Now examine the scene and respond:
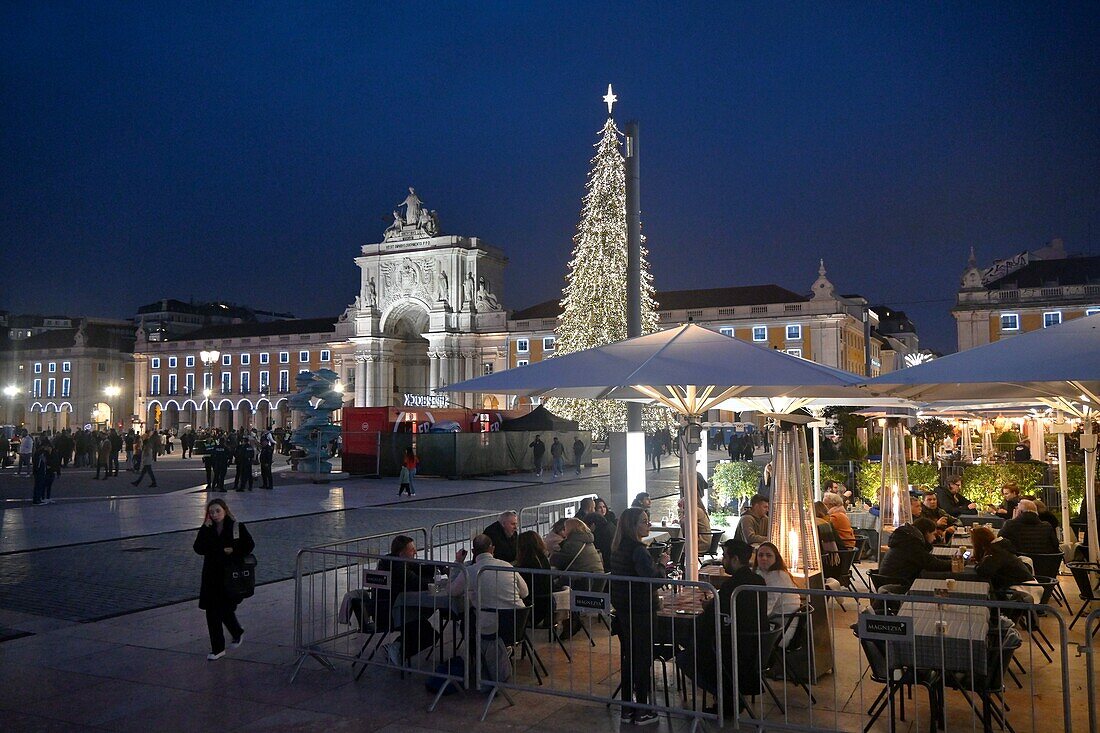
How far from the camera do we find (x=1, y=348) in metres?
99.2

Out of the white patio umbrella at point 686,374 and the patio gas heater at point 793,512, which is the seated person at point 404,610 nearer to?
the white patio umbrella at point 686,374

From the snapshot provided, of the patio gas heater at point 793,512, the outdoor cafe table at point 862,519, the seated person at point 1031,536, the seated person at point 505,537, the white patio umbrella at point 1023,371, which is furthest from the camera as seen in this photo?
the outdoor cafe table at point 862,519

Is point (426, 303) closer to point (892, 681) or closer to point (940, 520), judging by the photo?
point (940, 520)

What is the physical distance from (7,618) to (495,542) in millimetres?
5211

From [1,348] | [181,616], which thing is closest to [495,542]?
[181,616]

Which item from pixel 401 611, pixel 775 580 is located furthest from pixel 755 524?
pixel 401 611

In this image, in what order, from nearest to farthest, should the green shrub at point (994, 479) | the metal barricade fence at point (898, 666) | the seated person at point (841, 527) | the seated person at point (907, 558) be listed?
the metal barricade fence at point (898, 666) < the seated person at point (907, 558) < the seated person at point (841, 527) < the green shrub at point (994, 479)

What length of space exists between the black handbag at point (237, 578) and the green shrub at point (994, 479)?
1335 centimetres

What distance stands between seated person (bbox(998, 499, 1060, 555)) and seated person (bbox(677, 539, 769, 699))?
13.6 feet

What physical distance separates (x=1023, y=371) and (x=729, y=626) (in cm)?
272

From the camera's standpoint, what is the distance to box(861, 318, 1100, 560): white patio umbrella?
5.60 m

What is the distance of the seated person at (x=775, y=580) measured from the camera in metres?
5.76

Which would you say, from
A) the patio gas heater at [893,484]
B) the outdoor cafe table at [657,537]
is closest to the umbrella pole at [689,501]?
the outdoor cafe table at [657,537]

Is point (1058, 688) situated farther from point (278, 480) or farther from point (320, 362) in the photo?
point (320, 362)
